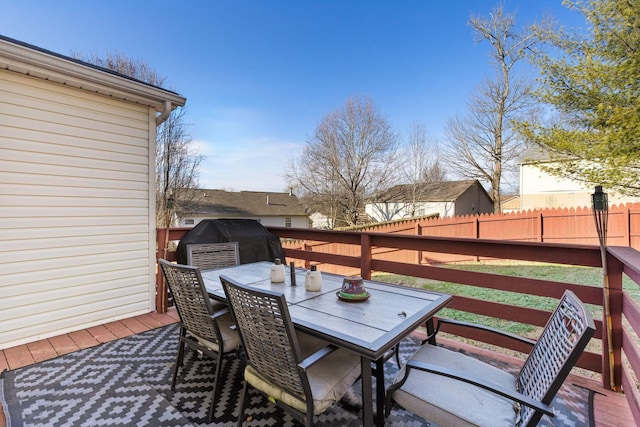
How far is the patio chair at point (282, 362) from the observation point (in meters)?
1.33

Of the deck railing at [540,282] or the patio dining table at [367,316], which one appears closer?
the patio dining table at [367,316]

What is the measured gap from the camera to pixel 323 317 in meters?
1.65

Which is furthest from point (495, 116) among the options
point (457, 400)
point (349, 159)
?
point (457, 400)

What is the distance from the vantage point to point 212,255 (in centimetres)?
311

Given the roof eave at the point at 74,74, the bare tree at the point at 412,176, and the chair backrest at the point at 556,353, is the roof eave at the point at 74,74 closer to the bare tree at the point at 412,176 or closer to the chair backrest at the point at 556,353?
the chair backrest at the point at 556,353

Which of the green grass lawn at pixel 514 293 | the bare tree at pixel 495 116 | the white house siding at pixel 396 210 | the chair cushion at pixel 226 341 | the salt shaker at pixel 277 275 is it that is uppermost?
the bare tree at pixel 495 116

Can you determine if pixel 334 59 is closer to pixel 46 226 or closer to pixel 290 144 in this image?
pixel 290 144

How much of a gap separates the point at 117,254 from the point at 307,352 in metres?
2.80

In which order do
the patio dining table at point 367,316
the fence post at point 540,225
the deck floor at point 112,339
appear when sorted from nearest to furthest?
1. the patio dining table at point 367,316
2. the deck floor at point 112,339
3. the fence post at point 540,225

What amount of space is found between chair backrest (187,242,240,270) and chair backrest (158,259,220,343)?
2.85ft

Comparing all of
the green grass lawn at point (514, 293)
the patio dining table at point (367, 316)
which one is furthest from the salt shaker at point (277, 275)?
the green grass lawn at point (514, 293)

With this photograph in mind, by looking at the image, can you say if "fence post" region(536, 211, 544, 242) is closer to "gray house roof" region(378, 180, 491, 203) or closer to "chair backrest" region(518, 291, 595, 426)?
"gray house roof" region(378, 180, 491, 203)

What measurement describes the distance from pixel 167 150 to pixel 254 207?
9660 millimetres

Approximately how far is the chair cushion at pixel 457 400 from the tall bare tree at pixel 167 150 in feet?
31.1
